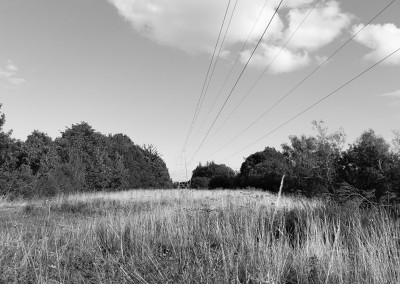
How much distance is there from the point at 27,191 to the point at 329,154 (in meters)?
27.8

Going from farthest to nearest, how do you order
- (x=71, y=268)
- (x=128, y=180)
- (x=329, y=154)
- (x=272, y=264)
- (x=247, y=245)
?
(x=128, y=180) < (x=329, y=154) < (x=71, y=268) < (x=247, y=245) < (x=272, y=264)

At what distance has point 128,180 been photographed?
42.2 meters

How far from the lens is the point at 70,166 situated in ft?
99.9

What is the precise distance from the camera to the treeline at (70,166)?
2623 centimetres

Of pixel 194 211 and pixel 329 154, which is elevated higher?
pixel 329 154

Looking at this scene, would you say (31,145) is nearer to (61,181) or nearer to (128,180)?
(61,181)

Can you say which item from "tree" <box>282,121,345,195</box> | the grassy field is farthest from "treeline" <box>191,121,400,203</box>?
the grassy field

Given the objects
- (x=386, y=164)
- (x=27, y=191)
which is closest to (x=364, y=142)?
(x=386, y=164)

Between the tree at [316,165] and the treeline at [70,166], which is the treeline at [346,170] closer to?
the tree at [316,165]

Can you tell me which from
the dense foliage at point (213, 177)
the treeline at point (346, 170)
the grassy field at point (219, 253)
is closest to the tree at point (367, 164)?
the treeline at point (346, 170)

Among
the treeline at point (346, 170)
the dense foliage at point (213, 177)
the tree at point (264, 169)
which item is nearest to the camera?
the treeline at point (346, 170)

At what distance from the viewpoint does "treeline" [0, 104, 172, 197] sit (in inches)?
1033

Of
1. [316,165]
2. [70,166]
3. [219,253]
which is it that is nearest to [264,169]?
[316,165]

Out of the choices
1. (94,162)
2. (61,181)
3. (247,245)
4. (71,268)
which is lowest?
(71,268)
